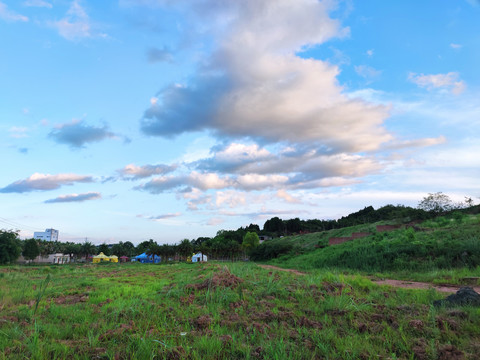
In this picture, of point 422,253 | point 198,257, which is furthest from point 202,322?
point 198,257

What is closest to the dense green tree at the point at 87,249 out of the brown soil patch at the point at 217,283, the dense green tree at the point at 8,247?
the dense green tree at the point at 8,247

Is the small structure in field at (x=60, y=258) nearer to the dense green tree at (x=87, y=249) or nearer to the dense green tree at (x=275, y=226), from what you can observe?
the dense green tree at (x=87, y=249)

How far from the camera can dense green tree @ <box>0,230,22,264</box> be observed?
52.7m

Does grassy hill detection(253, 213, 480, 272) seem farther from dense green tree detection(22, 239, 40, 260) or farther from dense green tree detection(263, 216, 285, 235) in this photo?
dense green tree detection(263, 216, 285, 235)

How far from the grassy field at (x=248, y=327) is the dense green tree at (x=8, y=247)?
5596 centimetres

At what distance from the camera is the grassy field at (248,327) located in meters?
4.70

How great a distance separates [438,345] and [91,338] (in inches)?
226

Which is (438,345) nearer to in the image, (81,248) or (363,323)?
(363,323)

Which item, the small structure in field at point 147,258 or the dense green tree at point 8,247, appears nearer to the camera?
the dense green tree at point 8,247

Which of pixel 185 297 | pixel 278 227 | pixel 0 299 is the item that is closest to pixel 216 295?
pixel 185 297

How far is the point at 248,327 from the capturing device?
5.91m

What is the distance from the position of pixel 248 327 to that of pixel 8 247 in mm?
64340

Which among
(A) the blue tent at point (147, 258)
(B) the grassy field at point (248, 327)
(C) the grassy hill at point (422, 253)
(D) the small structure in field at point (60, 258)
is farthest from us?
(D) the small structure in field at point (60, 258)

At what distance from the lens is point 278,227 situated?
112 metres
